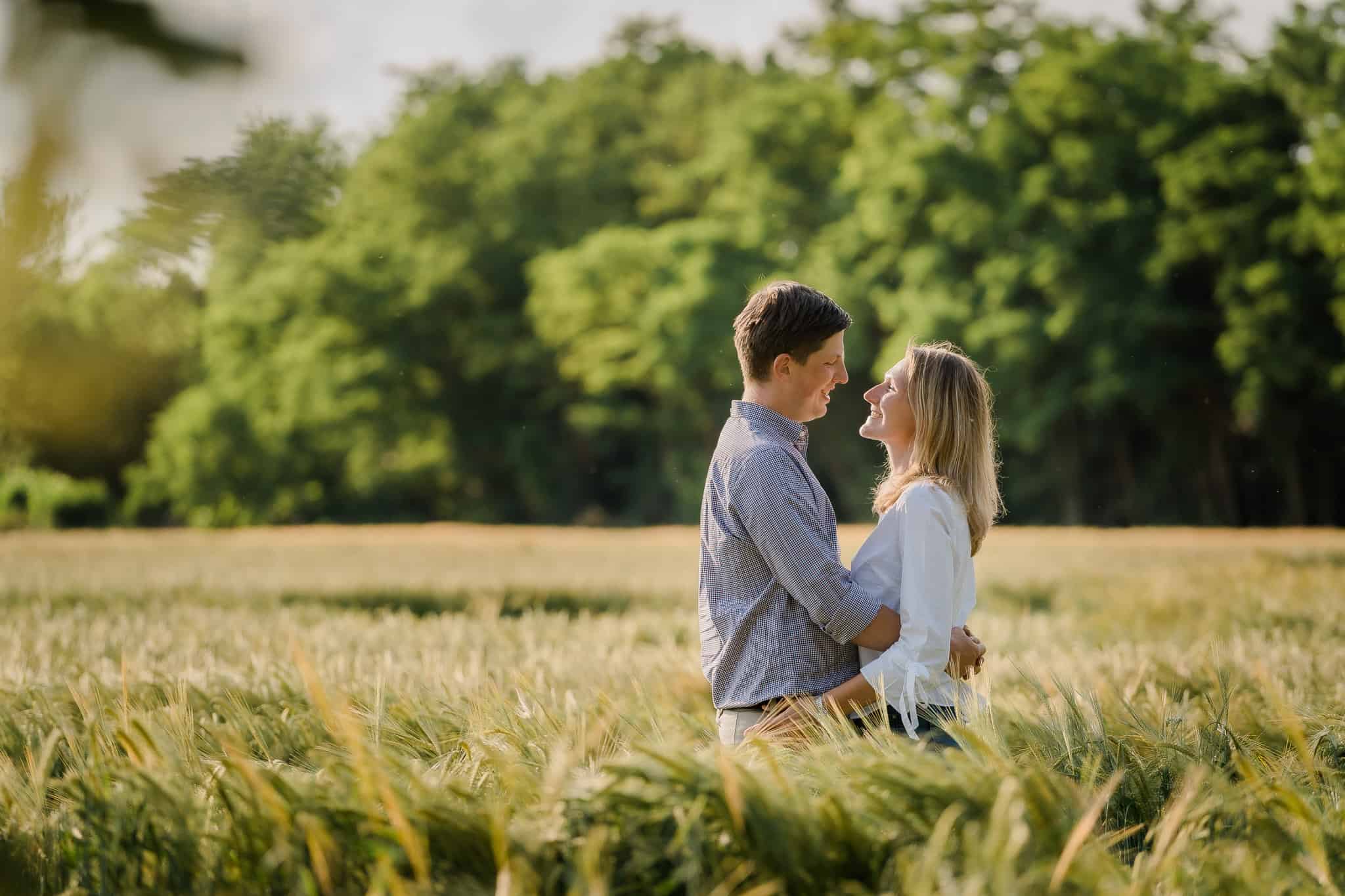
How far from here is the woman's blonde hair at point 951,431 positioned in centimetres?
345

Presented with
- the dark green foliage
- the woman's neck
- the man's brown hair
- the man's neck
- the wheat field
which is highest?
the man's brown hair

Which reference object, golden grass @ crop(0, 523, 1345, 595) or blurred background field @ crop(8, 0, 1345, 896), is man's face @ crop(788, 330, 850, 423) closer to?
blurred background field @ crop(8, 0, 1345, 896)

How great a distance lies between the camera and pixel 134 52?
7.13 ft

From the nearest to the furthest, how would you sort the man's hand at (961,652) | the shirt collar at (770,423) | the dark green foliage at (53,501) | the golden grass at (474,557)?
1. the man's hand at (961,652)
2. the shirt collar at (770,423)
3. the golden grass at (474,557)
4. the dark green foliage at (53,501)

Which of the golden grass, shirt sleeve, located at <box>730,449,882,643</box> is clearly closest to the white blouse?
shirt sleeve, located at <box>730,449,882,643</box>

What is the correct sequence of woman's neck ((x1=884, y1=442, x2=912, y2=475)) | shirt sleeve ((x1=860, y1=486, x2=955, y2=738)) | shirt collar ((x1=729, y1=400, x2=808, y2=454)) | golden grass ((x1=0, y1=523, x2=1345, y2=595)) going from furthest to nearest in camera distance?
golden grass ((x1=0, y1=523, x2=1345, y2=595)) < woman's neck ((x1=884, y1=442, x2=912, y2=475)) < shirt collar ((x1=729, y1=400, x2=808, y2=454)) < shirt sleeve ((x1=860, y1=486, x2=955, y2=738))

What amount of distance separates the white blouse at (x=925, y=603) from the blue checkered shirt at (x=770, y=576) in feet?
0.36

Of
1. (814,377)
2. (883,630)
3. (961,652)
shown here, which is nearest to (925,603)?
(883,630)

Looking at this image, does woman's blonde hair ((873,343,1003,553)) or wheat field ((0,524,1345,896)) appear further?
woman's blonde hair ((873,343,1003,553))

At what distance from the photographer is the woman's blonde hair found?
3.45 metres

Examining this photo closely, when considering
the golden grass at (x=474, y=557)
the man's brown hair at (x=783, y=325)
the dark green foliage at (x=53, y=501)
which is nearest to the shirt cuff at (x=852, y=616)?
the man's brown hair at (x=783, y=325)

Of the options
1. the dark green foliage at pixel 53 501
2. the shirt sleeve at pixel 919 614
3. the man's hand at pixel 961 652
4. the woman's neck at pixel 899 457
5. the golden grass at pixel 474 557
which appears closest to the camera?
the shirt sleeve at pixel 919 614

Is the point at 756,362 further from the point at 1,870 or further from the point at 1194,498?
the point at 1194,498

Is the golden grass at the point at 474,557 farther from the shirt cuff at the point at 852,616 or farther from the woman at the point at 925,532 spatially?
the shirt cuff at the point at 852,616
